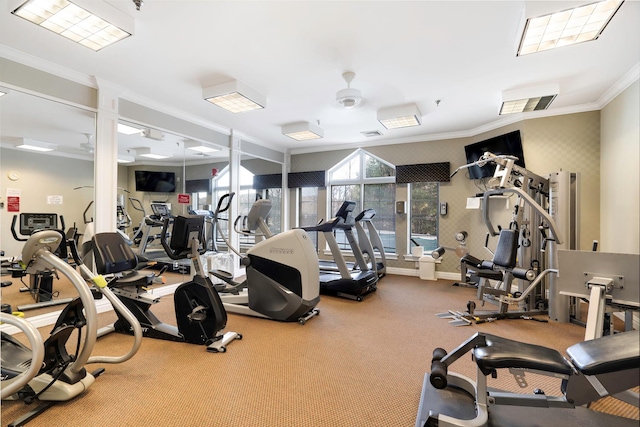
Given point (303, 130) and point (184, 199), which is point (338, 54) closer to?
point (303, 130)

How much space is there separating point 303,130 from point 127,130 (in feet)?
8.41

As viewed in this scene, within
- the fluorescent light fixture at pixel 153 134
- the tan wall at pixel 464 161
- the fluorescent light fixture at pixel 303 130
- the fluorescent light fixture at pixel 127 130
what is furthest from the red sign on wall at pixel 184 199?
the tan wall at pixel 464 161

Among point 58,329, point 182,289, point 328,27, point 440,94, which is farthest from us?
point 440,94

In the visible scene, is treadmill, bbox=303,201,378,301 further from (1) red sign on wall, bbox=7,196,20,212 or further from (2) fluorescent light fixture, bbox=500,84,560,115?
(1) red sign on wall, bbox=7,196,20,212

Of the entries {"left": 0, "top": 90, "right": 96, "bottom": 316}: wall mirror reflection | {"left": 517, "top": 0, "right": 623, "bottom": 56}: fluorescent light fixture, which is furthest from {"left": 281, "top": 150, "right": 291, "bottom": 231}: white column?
{"left": 517, "top": 0, "right": 623, "bottom": 56}: fluorescent light fixture

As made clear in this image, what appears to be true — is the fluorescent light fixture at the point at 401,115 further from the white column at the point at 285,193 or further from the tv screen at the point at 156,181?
the tv screen at the point at 156,181

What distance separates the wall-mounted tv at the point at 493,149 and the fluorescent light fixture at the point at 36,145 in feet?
20.0

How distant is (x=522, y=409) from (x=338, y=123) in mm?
4408

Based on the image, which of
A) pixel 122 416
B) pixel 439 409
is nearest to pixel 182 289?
pixel 122 416

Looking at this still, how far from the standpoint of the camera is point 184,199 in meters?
5.11

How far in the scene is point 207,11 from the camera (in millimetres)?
2328

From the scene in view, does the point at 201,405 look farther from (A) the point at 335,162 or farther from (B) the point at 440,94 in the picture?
(A) the point at 335,162

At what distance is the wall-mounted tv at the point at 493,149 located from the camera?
4.58 m

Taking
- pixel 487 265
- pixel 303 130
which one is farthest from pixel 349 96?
pixel 487 265
